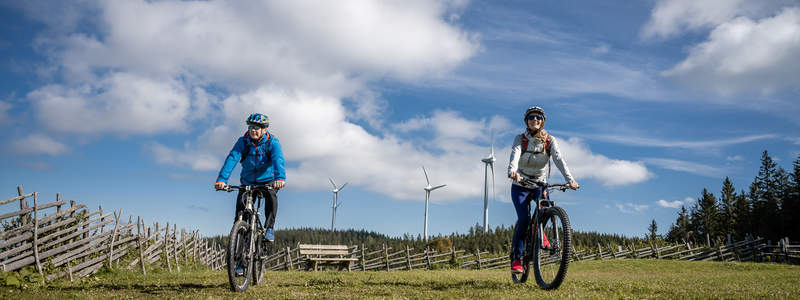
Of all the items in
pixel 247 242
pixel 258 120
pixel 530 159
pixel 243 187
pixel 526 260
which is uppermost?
pixel 258 120

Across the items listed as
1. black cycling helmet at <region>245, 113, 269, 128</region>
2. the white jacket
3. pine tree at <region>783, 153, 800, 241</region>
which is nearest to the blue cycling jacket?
black cycling helmet at <region>245, 113, 269, 128</region>

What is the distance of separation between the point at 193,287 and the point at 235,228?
1491 mm

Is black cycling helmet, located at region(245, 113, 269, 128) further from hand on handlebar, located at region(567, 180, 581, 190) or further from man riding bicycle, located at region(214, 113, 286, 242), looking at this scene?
hand on handlebar, located at region(567, 180, 581, 190)

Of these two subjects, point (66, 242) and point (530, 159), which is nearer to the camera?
point (530, 159)

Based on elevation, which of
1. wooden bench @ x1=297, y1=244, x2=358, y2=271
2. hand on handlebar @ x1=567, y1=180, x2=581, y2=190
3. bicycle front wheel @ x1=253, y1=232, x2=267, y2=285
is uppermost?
hand on handlebar @ x1=567, y1=180, x2=581, y2=190

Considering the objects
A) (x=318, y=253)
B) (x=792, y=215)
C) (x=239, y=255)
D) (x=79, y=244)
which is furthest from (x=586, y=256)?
(x=239, y=255)

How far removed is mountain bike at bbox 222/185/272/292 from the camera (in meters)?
6.21

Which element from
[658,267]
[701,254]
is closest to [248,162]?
[658,267]

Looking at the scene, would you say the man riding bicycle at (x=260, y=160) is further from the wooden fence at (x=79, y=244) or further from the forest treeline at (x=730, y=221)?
the forest treeline at (x=730, y=221)

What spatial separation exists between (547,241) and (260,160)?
3874 millimetres

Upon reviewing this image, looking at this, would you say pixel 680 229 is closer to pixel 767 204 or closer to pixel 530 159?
pixel 767 204

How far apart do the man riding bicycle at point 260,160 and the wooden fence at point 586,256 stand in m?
28.1

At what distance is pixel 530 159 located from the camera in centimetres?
669

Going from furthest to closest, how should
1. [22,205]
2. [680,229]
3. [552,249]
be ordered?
[680,229], [22,205], [552,249]
